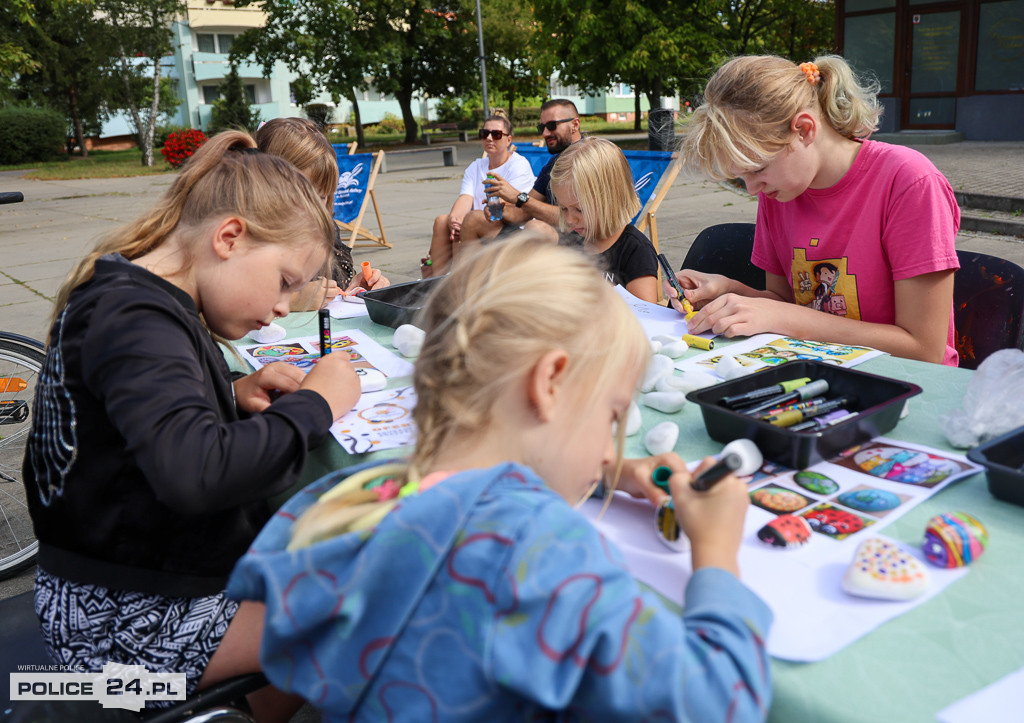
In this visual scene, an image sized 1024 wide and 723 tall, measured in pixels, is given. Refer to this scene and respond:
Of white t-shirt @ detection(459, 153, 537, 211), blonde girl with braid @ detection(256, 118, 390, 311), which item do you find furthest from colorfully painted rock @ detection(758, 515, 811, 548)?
white t-shirt @ detection(459, 153, 537, 211)

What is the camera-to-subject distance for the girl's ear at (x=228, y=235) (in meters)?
1.35

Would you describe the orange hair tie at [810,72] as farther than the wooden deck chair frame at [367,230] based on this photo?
No

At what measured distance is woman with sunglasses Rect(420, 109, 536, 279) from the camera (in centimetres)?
589

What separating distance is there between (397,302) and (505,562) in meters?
1.67

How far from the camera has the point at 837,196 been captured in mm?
2059

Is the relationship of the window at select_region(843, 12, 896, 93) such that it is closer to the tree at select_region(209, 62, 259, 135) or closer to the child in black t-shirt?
the child in black t-shirt

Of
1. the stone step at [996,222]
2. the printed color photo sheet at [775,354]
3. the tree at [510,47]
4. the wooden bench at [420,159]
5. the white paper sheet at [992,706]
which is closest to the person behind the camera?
the white paper sheet at [992,706]

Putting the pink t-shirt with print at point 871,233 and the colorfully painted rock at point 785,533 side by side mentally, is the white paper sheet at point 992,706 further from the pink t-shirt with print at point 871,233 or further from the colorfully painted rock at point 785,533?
the pink t-shirt with print at point 871,233

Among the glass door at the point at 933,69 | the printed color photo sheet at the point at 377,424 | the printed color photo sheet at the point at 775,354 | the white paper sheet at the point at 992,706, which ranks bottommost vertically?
the white paper sheet at the point at 992,706

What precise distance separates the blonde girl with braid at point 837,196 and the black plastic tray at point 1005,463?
31.3 inches

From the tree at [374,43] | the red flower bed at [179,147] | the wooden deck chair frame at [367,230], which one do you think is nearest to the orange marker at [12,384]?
the wooden deck chair frame at [367,230]

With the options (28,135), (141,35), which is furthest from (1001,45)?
(28,135)

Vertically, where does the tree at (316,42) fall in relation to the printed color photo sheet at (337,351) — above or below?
above

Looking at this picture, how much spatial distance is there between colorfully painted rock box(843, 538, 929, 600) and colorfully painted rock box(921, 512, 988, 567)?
0.12 ft
